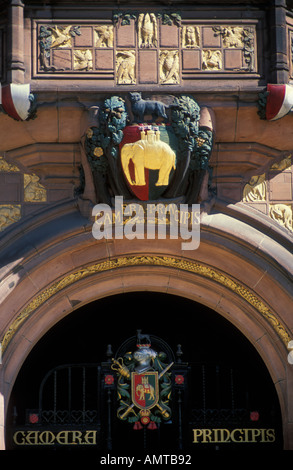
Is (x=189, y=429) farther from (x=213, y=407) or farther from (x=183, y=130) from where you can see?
(x=183, y=130)

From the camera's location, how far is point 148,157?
10.4 metres

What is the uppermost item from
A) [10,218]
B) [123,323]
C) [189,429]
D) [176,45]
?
[176,45]

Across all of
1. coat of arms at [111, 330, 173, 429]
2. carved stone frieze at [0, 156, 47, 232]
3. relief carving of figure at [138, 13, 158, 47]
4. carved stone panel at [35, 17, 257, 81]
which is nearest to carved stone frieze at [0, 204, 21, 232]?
carved stone frieze at [0, 156, 47, 232]

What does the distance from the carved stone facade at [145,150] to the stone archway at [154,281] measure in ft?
0.05

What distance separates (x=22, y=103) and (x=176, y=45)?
164 cm

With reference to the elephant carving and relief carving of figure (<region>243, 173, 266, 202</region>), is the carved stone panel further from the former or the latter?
relief carving of figure (<region>243, 173, 266, 202</region>)

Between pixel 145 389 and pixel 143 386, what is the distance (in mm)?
38

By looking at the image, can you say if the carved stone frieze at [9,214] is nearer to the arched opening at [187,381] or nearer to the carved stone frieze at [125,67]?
the arched opening at [187,381]

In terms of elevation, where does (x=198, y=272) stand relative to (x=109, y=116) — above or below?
below

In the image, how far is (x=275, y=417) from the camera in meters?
11.3

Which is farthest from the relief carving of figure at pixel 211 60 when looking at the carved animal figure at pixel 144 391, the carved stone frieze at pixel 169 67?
the carved animal figure at pixel 144 391

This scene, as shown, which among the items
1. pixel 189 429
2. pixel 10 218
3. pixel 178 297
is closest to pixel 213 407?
pixel 189 429

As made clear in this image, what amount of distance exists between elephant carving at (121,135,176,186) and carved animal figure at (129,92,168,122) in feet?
0.87

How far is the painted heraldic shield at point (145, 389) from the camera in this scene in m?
11.3
